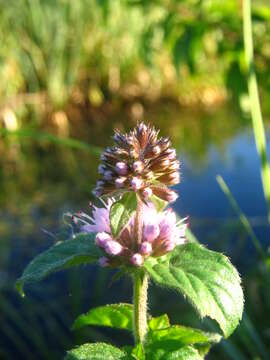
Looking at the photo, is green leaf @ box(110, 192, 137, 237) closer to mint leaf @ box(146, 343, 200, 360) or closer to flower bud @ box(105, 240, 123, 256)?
flower bud @ box(105, 240, 123, 256)

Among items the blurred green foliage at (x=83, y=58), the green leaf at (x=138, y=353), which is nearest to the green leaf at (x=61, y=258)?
the green leaf at (x=138, y=353)

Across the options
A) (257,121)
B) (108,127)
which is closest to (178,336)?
(257,121)

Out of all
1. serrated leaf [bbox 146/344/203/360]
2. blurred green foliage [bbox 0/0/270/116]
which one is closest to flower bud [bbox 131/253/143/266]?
serrated leaf [bbox 146/344/203/360]

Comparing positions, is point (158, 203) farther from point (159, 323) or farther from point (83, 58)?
point (83, 58)

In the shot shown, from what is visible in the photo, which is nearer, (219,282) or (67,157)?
(219,282)

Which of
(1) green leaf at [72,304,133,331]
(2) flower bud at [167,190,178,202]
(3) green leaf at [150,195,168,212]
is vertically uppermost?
(3) green leaf at [150,195,168,212]

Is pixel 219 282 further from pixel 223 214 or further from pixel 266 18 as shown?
pixel 223 214

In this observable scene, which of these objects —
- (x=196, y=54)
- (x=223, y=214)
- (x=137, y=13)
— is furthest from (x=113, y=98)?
(x=196, y=54)
